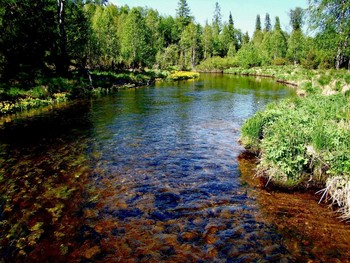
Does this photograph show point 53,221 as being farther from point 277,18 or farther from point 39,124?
point 277,18

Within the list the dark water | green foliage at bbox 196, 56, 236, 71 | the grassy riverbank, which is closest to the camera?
the dark water

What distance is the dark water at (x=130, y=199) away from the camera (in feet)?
21.9

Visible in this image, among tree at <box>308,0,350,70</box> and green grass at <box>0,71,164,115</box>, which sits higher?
tree at <box>308,0,350,70</box>

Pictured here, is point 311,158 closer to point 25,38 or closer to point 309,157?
point 309,157

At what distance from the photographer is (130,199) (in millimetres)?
9047

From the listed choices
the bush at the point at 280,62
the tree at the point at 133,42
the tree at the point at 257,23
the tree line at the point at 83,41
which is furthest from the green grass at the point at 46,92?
the tree at the point at 257,23

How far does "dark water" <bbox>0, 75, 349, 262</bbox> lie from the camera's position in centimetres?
667

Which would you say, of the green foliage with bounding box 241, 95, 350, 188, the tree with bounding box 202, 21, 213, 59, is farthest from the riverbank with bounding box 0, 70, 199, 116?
the tree with bounding box 202, 21, 213, 59

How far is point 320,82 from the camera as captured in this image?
27031mm

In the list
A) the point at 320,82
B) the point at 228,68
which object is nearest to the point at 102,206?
the point at 320,82

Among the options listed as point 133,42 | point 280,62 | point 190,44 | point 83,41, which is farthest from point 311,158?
point 190,44

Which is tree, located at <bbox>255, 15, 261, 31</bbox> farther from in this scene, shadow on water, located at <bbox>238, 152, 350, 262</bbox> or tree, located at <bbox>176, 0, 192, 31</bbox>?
shadow on water, located at <bbox>238, 152, 350, 262</bbox>

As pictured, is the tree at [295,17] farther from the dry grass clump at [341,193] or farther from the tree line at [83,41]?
the dry grass clump at [341,193]

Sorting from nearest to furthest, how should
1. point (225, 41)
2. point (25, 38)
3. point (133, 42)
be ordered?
point (25, 38) → point (133, 42) → point (225, 41)
